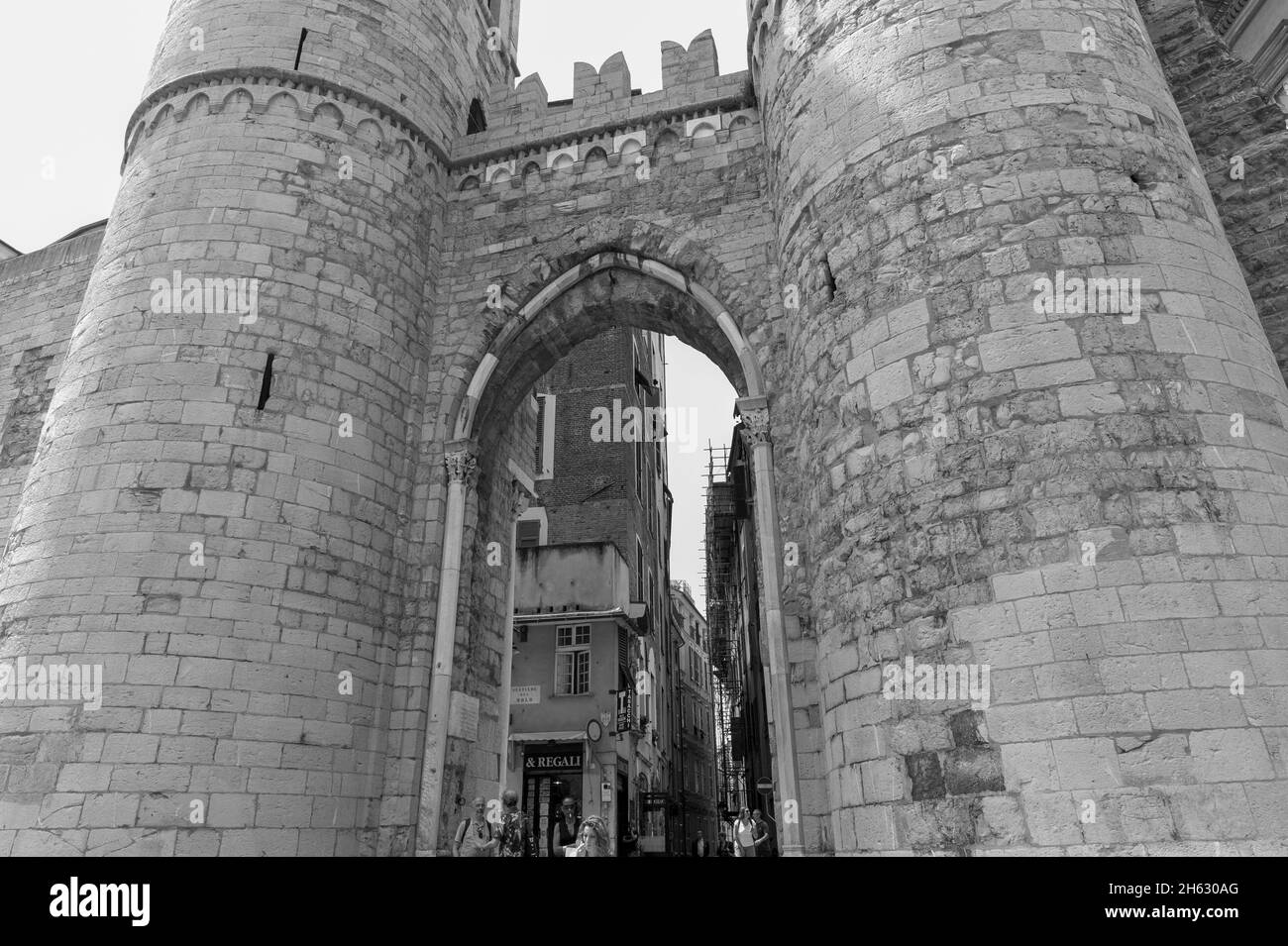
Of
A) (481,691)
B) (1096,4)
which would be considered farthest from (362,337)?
(1096,4)

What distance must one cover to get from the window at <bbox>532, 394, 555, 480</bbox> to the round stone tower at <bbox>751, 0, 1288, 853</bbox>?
15733mm

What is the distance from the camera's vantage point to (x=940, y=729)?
515 centimetres

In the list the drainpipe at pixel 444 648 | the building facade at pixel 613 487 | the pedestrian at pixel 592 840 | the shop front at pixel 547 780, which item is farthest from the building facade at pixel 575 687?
the pedestrian at pixel 592 840

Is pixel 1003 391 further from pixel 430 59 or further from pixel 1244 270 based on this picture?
pixel 430 59

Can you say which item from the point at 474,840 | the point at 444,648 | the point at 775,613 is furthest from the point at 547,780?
the point at 775,613

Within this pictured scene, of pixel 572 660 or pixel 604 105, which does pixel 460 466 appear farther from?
pixel 572 660

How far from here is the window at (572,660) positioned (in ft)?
60.0

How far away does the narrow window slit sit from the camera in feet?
26.6

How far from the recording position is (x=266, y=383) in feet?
26.9

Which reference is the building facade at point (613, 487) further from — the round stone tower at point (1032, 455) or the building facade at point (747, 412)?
the round stone tower at point (1032, 455)

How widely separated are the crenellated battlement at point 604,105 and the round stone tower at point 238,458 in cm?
99

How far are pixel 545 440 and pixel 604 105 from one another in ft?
43.2

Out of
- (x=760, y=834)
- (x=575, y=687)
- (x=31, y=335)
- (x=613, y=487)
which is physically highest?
(x=613, y=487)
